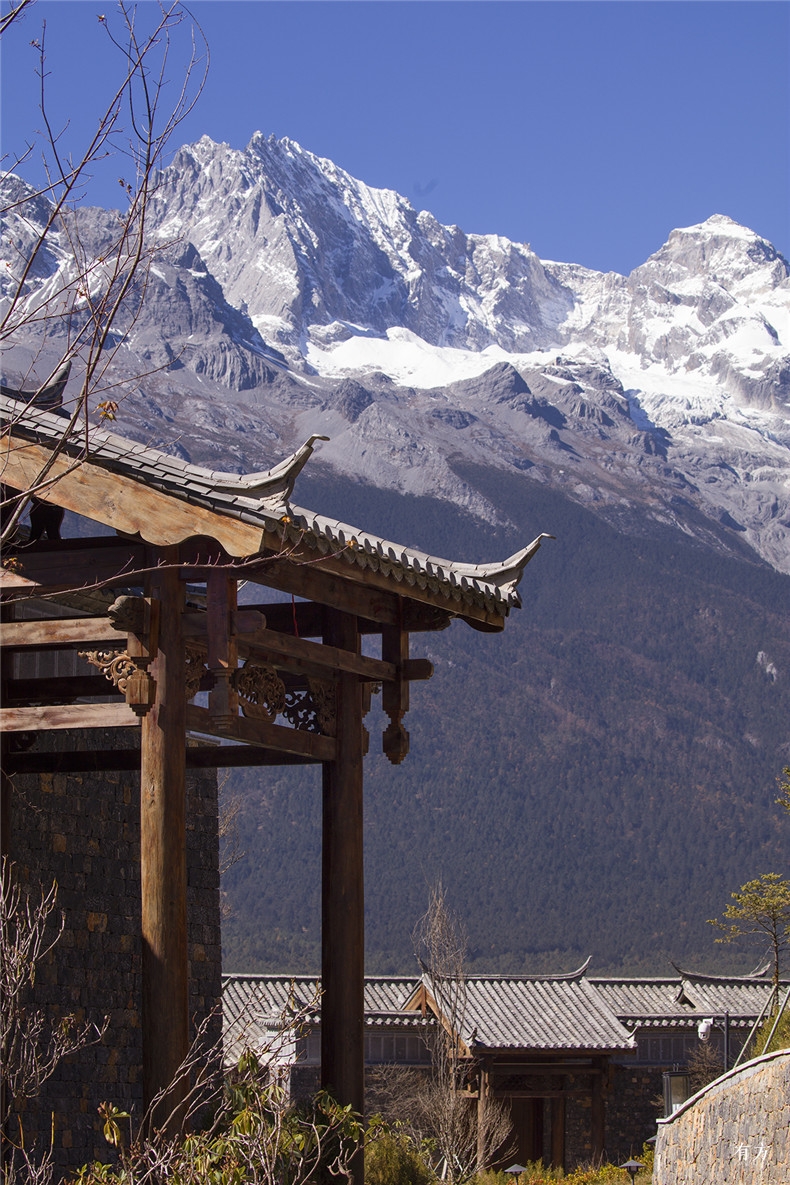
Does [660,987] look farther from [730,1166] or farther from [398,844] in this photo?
[398,844]

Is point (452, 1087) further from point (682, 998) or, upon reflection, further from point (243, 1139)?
point (243, 1139)

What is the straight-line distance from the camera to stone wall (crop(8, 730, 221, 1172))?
11.1 meters

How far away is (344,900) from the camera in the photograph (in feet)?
33.6

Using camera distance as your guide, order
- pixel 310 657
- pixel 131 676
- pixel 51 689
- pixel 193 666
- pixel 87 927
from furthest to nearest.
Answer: pixel 87 927 → pixel 51 689 → pixel 310 657 → pixel 193 666 → pixel 131 676

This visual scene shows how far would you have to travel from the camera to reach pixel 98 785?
39.6 feet

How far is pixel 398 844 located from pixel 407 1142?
10371 centimetres

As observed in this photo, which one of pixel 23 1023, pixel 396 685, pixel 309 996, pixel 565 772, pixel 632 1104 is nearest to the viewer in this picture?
pixel 23 1023

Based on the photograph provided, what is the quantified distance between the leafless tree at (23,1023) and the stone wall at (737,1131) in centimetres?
531

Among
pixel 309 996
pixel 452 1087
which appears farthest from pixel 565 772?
pixel 452 1087

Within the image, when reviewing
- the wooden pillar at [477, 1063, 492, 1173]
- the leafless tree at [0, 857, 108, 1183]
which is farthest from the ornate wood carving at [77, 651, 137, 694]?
the wooden pillar at [477, 1063, 492, 1173]

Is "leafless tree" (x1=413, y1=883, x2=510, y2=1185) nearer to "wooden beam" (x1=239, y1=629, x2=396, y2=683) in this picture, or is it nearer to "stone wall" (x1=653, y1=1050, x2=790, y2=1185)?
"stone wall" (x1=653, y1=1050, x2=790, y2=1185)

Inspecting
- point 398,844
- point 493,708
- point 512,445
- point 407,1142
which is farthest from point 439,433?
point 407,1142

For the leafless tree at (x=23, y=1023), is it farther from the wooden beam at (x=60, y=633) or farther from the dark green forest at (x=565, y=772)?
the dark green forest at (x=565, y=772)

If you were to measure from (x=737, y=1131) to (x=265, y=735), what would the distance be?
6.73m
